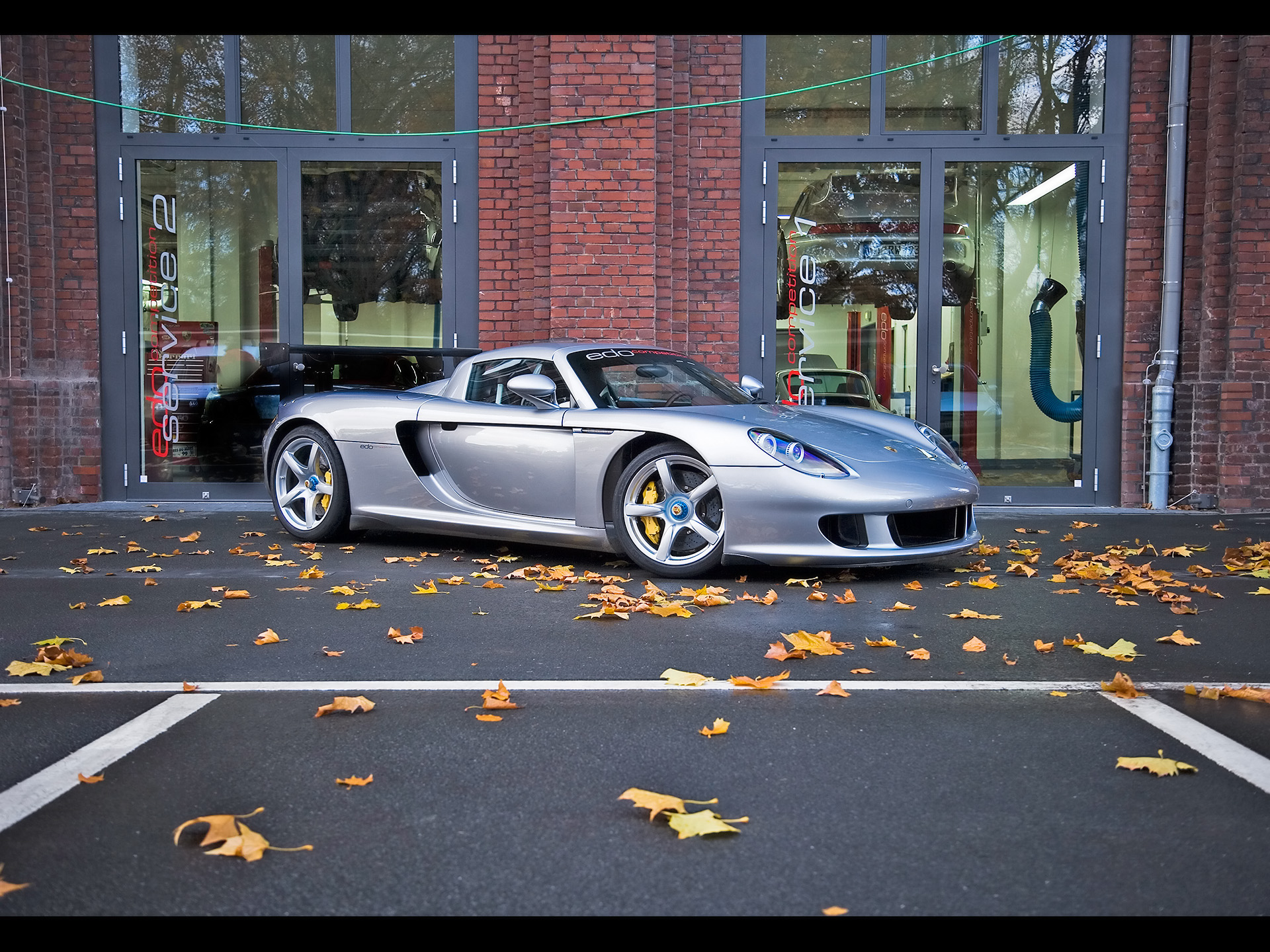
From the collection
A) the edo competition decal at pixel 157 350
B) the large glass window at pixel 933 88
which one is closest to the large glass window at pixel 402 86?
the edo competition decal at pixel 157 350

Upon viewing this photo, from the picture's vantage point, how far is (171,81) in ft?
34.1

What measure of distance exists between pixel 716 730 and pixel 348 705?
40.8 inches

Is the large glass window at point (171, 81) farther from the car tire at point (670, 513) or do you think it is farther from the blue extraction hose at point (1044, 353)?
the blue extraction hose at point (1044, 353)

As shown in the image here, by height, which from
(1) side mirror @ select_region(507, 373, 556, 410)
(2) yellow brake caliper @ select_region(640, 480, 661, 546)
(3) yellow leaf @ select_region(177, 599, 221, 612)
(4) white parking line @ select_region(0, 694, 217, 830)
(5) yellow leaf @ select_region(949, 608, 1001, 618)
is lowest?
(3) yellow leaf @ select_region(177, 599, 221, 612)

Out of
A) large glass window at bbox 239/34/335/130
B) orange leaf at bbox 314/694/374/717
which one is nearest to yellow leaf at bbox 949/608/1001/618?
orange leaf at bbox 314/694/374/717

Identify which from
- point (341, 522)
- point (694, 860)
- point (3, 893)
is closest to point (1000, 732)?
point (694, 860)

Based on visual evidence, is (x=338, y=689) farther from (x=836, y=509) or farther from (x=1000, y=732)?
(x=836, y=509)

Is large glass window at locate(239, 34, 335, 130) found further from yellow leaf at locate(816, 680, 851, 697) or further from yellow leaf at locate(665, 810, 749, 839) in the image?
yellow leaf at locate(665, 810, 749, 839)

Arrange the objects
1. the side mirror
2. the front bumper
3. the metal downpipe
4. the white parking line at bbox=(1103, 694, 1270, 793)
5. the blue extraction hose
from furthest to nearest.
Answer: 1. the blue extraction hose
2. the metal downpipe
3. the side mirror
4. the front bumper
5. the white parking line at bbox=(1103, 694, 1270, 793)

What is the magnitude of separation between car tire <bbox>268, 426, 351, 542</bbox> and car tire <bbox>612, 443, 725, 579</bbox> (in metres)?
1.98

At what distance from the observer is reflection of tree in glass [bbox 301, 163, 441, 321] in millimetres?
10414

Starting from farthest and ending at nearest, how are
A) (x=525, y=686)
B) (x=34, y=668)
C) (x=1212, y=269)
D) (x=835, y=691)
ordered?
(x=1212, y=269)
(x=34, y=668)
(x=525, y=686)
(x=835, y=691)

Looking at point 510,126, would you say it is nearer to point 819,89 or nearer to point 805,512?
point 819,89

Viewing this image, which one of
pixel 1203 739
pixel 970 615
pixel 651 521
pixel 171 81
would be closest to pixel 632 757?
pixel 1203 739
